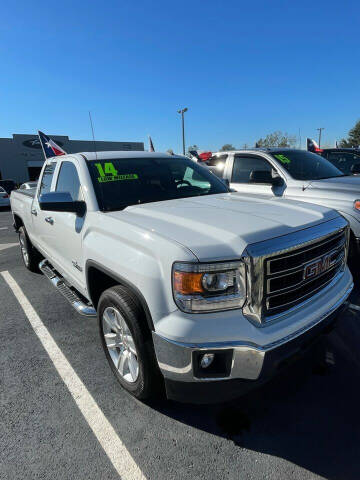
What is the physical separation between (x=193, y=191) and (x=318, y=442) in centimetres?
234

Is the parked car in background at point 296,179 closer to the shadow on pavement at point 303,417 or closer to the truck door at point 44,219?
the shadow on pavement at point 303,417

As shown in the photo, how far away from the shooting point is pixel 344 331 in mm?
3172

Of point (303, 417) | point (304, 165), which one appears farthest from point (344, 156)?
point (303, 417)

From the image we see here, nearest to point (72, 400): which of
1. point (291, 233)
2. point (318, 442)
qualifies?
point (318, 442)

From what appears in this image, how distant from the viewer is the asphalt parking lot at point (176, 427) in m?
1.79

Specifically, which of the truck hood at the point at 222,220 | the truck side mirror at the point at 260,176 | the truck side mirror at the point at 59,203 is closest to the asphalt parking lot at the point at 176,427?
the truck hood at the point at 222,220

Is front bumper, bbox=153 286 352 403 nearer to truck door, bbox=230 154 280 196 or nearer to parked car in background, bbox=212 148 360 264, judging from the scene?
parked car in background, bbox=212 148 360 264

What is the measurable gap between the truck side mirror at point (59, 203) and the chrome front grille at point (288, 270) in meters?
1.65

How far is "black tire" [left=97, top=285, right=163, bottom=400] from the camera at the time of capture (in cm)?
197

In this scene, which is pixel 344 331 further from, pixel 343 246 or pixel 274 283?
pixel 274 283

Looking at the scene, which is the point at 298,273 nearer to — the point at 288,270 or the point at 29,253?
the point at 288,270

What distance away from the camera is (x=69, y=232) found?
2998 mm

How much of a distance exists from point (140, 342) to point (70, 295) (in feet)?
5.05

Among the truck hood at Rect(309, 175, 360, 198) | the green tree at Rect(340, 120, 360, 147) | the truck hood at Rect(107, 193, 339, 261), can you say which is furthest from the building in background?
the green tree at Rect(340, 120, 360, 147)
